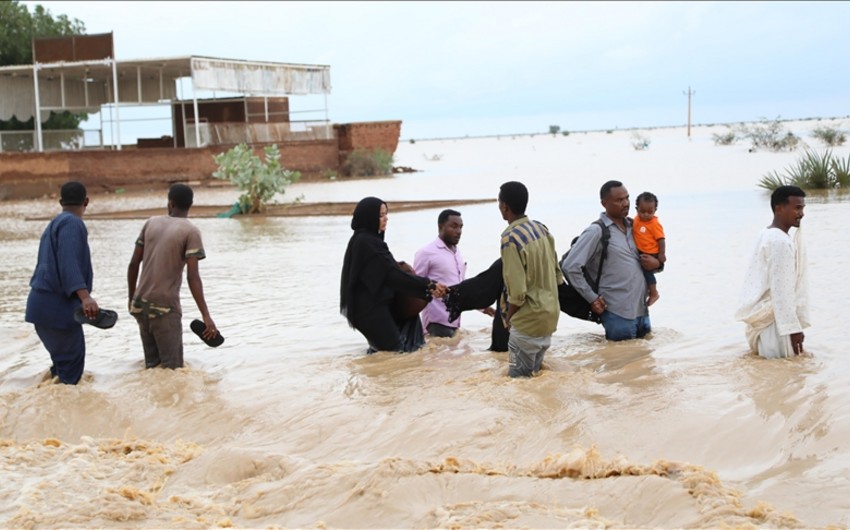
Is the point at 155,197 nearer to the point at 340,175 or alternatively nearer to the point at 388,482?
the point at 340,175

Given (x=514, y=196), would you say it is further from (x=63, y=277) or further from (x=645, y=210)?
(x=63, y=277)

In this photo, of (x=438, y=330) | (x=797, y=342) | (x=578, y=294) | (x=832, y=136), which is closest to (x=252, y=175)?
(x=438, y=330)

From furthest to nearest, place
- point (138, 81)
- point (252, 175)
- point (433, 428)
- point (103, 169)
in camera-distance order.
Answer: point (138, 81), point (103, 169), point (252, 175), point (433, 428)

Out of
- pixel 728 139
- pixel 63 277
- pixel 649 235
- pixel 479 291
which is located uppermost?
pixel 728 139

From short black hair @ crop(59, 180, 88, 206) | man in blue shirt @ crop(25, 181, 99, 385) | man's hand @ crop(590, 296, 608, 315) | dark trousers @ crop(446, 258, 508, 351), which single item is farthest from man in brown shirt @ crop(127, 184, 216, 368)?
man's hand @ crop(590, 296, 608, 315)

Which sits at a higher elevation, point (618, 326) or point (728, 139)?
point (728, 139)

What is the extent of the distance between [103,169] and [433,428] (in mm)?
31552

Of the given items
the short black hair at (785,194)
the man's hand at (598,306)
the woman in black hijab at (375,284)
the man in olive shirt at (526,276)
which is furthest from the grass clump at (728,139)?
the man in olive shirt at (526,276)

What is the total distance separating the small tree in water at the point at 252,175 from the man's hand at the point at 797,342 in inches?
770

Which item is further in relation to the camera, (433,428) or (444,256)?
(444,256)

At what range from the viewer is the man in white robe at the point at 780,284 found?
22.1ft

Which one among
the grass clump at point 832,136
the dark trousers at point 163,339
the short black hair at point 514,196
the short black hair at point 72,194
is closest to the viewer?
the short black hair at point 514,196

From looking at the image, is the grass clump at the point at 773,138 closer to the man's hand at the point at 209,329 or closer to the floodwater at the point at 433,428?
the floodwater at the point at 433,428

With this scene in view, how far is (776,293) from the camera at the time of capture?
6.75 metres
